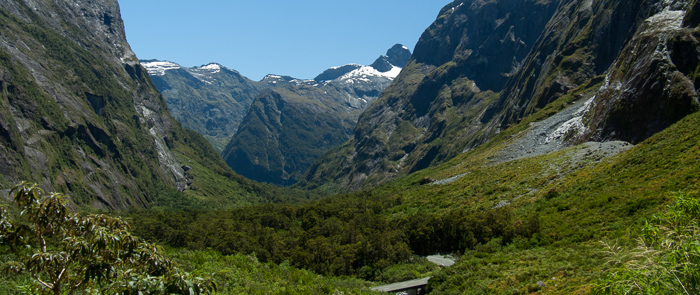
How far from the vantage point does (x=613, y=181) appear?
143 ft

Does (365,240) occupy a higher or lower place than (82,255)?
lower

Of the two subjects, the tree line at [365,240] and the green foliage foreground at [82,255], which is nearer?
the green foliage foreground at [82,255]

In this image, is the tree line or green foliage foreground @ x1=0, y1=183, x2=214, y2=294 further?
the tree line

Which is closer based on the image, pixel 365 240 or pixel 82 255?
pixel 82 255

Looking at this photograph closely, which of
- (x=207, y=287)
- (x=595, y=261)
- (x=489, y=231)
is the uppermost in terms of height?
(x=207, y=287)

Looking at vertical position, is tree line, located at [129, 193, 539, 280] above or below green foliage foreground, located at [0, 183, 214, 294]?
below

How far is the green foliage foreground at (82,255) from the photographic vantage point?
28.6 ft

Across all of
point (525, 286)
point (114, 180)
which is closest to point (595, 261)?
point (525, 286)

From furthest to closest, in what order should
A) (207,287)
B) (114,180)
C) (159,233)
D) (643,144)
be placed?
1. (114,180)
2. (159,233)
3. (643,144)
4. (207,287)

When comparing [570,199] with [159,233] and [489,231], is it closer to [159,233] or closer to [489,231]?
[489,231]

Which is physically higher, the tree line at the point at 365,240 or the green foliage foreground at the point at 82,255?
the green foliage foreground at the point at 82,255

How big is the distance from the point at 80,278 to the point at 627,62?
91.1 m

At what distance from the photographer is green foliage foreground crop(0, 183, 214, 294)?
8.72 metres

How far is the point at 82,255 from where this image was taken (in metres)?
9.05
